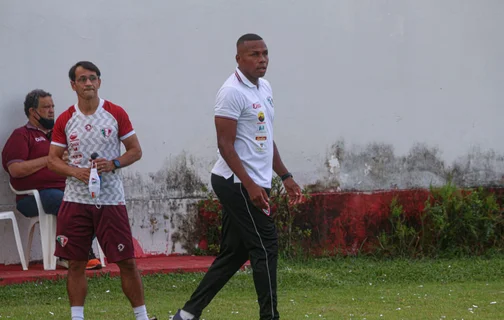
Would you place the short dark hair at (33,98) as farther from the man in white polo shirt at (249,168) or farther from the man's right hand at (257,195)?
the man's right hand at (257,195)

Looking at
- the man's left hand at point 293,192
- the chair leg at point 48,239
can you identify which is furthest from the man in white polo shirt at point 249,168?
the chair leg at point 48,239

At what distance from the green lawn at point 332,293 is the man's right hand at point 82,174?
1.34 metres

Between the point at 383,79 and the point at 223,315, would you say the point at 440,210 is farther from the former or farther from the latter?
the point at 223,315

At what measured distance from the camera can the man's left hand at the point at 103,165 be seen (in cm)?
556

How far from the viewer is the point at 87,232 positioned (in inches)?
223

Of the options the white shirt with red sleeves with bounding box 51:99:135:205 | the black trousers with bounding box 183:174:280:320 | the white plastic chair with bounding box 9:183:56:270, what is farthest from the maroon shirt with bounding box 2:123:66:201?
the black trousers with bounding box 183:174:280:320

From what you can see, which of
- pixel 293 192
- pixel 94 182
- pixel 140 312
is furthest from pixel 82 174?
pixel 293 192

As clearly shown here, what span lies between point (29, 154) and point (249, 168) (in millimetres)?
3521

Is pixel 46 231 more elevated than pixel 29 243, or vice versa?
pixel 46 231

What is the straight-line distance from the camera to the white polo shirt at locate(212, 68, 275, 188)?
17.8ft

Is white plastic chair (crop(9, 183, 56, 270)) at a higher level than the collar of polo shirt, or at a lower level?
lower

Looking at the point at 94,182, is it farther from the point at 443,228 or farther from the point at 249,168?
the point at 443,228

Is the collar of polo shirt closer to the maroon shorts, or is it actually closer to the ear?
the maroon shorts

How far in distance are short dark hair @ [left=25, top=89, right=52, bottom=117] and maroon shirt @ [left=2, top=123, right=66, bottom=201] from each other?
0.55ft
